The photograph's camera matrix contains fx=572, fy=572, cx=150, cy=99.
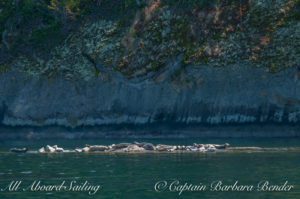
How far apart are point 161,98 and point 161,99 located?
0.47 feet

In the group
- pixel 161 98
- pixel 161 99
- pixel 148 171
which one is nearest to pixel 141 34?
pixel 161 98

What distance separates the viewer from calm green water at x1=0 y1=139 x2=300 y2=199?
2216 centimetres

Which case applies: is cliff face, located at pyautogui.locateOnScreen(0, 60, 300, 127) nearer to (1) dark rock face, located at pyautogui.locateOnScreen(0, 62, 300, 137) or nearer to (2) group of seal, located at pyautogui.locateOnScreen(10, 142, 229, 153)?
(1) dark rock face, located at pyautogui.locateOnScreen(0, 62, 300, 137)

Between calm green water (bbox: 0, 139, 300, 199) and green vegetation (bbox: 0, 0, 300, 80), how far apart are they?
24.4 meters

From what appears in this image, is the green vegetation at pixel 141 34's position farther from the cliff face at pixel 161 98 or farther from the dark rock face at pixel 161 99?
the dark rock face at pixel 161 99

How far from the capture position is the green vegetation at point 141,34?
2377 inches

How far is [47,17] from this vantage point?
69.8 metres

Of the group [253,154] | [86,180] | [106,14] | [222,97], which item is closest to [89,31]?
[106,14]

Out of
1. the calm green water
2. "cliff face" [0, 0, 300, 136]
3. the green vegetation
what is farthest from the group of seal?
the green vegetation

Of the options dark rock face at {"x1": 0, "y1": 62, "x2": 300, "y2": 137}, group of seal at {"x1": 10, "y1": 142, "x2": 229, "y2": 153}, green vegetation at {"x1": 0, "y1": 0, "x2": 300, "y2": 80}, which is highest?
green vegetation at {"x1": 0, "y1": 0, "x2": 300, "y2": 80}

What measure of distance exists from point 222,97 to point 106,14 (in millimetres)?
18224

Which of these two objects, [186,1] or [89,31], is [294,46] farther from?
[89,31]

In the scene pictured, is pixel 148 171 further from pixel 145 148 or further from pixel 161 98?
pixel 161 98

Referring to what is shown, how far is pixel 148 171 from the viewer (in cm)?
2848
